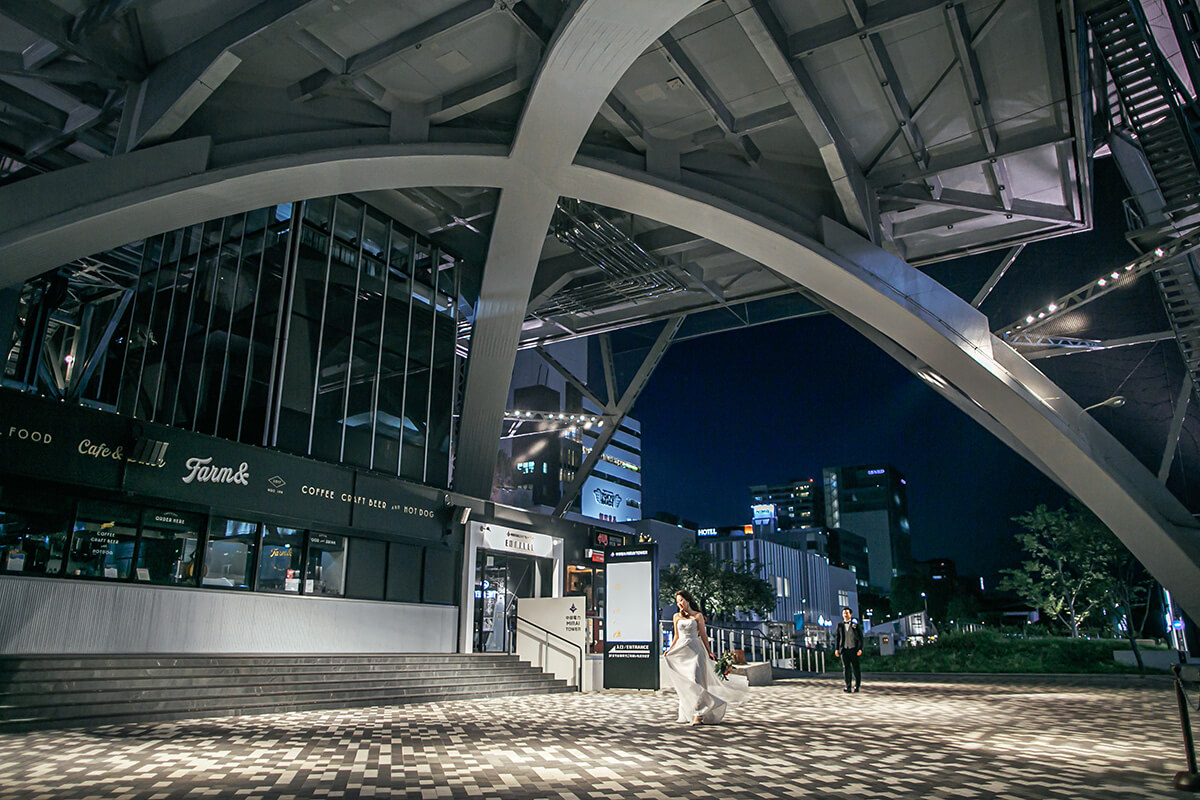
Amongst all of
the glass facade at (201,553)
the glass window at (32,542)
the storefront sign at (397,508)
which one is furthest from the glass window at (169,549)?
the storefront sign at (397,508)

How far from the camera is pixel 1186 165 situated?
13062 millimetres

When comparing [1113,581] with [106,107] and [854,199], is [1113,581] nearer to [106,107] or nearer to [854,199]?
[854,199]

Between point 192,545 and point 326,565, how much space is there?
318cm

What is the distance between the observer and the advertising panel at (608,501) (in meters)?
91.5

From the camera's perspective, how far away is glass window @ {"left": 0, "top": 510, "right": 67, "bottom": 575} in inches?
476

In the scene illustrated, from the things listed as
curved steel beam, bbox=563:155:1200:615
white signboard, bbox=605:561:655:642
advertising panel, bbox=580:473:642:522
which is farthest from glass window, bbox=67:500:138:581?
advertising panel, bbox=580:473:642:522

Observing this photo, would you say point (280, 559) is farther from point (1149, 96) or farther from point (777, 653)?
point (1149, 96)

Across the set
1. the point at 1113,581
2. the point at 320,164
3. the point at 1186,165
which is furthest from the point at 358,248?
the point at 1113,581

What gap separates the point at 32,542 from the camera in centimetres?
1238

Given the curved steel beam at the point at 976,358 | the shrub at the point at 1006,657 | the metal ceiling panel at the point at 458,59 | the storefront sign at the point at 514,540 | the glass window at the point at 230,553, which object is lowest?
the shrub at the point at 1006,657

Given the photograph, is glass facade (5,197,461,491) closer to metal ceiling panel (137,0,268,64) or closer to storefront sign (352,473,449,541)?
storefront sign (352,473,449,541)

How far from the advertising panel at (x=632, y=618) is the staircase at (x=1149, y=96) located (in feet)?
39.0

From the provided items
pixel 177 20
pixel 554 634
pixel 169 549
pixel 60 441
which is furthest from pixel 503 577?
pixel 177 20

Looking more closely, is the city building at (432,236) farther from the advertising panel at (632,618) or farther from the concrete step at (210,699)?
the advertising panel at (632,618)
